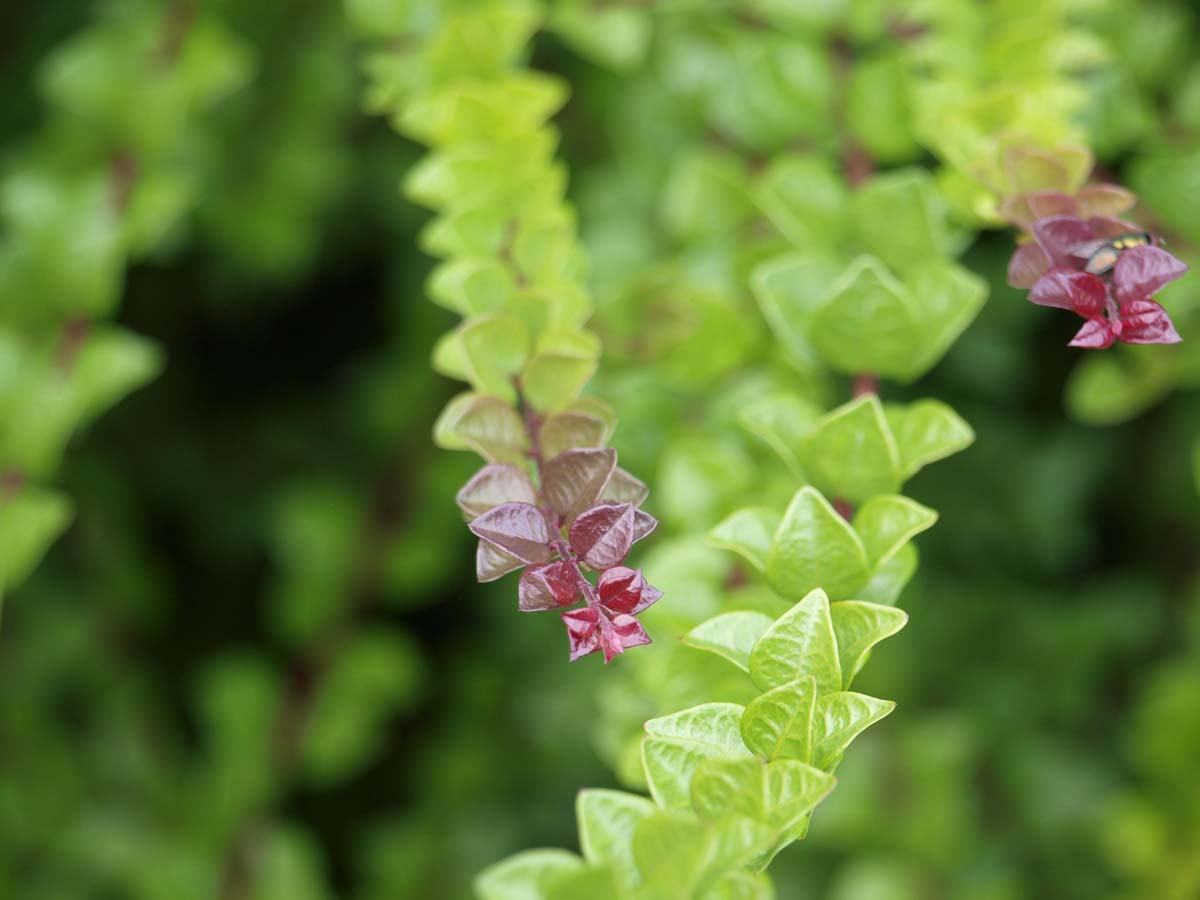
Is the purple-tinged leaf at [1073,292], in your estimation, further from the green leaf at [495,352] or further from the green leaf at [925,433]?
the green leaf at [495,352]

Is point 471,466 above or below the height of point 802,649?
below

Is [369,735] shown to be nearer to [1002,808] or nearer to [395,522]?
[395,522]

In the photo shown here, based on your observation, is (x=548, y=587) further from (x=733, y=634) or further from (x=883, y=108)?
(x=883, y=108)

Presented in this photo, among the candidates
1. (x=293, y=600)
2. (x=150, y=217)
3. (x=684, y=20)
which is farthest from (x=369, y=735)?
(x=684, y=20)

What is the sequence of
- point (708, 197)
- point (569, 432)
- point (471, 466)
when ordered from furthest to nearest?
point (471, 466) < point (708, 197) < point (569, 432)

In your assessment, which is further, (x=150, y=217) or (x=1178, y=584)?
(x=1178, y=584)

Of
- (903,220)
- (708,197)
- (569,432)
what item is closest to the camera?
(569,432)

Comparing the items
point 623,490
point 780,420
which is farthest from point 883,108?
point 623,490

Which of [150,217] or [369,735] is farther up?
[150,217]
